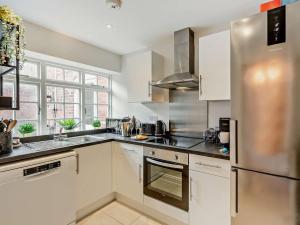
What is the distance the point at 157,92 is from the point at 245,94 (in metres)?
1.43

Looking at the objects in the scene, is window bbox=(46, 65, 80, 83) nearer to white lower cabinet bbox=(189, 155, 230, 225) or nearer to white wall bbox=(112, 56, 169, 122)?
white wall bbox=(112, 56, 169, 122)

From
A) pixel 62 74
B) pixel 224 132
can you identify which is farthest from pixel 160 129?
pixel 62 74

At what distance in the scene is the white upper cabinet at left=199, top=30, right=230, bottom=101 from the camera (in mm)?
1708

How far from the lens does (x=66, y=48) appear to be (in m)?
2.27

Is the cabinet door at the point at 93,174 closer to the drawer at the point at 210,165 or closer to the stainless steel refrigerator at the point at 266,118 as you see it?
the drawer at the point at 210,165

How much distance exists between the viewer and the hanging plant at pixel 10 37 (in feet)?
4.92

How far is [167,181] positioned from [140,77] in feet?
4.86

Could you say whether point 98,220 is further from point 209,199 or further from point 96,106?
point 96,106

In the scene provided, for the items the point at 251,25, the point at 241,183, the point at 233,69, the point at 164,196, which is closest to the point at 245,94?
the point at 233,69

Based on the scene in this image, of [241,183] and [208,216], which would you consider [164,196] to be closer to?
[208,216]

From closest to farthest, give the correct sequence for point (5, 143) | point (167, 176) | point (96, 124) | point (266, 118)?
point (266, 118) < point (5, 143) < point (167, 176) < point (96, 124)

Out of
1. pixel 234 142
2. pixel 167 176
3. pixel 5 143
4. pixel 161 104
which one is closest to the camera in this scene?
pixel 234 142

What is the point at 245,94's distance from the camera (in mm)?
1218

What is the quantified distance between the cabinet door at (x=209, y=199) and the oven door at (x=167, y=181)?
0.08 m
